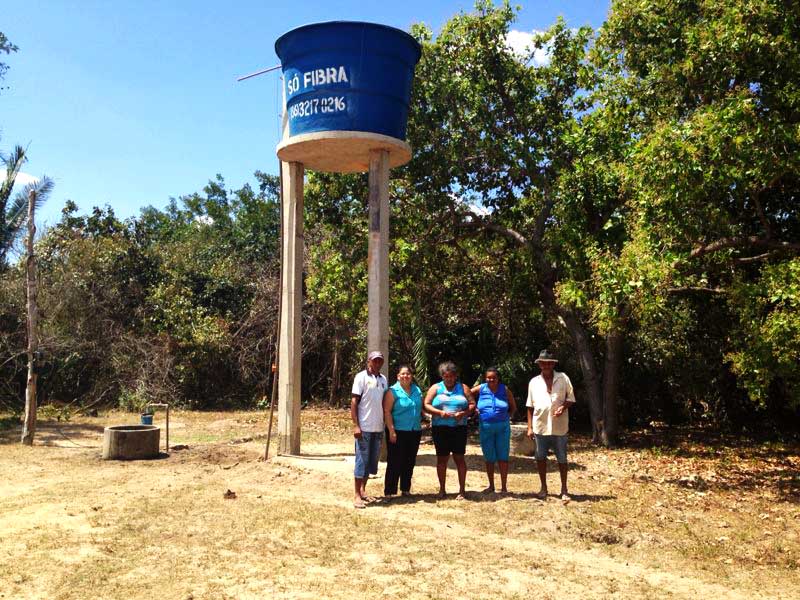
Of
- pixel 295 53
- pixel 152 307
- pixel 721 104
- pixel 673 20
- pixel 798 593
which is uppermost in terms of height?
pixel 673 20

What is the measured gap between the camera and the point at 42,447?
40.3ft

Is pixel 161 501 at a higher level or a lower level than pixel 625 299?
lower

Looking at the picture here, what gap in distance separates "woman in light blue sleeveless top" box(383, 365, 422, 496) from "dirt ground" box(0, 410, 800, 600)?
44 centimetres

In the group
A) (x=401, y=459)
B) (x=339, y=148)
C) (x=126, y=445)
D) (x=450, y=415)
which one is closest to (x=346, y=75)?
(x=339, y=148)

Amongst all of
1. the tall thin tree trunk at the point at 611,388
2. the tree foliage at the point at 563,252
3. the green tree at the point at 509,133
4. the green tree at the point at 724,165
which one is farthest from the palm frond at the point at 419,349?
the green tree at the point at 724,165

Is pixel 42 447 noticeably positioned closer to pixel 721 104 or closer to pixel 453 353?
pixel 453 353

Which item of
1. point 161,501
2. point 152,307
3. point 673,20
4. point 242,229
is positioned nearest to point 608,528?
point 161,501

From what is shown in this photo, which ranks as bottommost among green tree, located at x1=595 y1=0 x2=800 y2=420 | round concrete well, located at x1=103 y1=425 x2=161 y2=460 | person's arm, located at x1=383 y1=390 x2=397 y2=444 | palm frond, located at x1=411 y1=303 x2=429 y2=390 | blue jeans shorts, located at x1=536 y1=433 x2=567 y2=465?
round concrete well, located at x1=103 y1=425 x2=161 y2=460

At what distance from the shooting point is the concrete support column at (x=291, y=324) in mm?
10914

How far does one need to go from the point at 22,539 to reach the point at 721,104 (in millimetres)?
9533

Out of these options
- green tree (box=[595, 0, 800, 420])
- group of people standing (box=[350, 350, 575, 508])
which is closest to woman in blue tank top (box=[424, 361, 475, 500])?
group of people standing (box=[350, 350, 575, 508])

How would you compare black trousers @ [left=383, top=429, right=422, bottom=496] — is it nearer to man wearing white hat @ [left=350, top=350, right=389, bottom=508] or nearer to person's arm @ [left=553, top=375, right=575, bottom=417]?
man wearing white hat @ [left=350, top=350, right=389, bottom=508]

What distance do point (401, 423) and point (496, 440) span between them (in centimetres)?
114

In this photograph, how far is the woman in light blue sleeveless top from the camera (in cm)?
795
